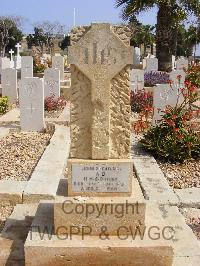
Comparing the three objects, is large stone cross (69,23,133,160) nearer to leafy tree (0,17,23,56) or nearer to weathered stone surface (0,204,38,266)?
weathered stone surface (0,204,38,266)

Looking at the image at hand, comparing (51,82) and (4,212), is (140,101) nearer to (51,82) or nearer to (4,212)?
(51,82)

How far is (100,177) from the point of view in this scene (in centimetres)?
356

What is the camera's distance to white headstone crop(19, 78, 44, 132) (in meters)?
8.45

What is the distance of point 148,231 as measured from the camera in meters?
3.54

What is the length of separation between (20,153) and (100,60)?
155 inches

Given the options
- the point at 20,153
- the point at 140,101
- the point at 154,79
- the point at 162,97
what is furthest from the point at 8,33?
the point at 20,153

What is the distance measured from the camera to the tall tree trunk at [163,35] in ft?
65.9

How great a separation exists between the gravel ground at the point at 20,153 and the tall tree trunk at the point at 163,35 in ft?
44.0

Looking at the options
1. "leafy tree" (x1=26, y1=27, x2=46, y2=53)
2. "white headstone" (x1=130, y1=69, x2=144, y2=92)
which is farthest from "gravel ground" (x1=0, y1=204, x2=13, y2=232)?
"leafy tree" (x1=26, y1=27, x2=46, y2=53)

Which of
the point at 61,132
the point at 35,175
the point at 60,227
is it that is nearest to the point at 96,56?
the point at 60,227

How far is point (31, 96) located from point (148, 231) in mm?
5562

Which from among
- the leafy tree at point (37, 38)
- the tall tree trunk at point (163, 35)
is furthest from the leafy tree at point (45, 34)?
the tall tree trunk at point (163, 35)

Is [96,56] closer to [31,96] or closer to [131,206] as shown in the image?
[131,206]

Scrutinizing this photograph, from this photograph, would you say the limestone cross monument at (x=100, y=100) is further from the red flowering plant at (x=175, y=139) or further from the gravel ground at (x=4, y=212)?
the red flowering plant at (x=175, y=139)
